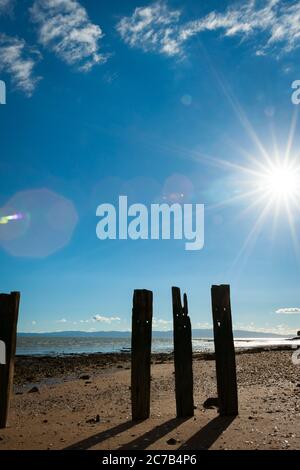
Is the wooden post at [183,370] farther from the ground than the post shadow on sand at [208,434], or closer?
farther from the ground

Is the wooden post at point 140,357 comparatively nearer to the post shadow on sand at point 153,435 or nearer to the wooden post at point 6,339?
the post shadow on sand at point 153,435

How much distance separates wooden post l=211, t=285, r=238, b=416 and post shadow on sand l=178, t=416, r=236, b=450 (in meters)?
0.34

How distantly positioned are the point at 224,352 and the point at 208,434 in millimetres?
2155

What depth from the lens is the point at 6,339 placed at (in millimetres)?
9414

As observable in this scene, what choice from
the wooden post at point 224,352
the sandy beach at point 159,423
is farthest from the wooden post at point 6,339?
the wooden post at point 224,352

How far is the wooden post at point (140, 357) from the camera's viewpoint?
973 centimetres

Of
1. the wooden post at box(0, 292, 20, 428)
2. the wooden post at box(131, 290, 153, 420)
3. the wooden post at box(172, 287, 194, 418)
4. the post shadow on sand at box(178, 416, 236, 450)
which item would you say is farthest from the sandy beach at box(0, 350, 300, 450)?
the wooden post at box(0, 292, 20, 428)

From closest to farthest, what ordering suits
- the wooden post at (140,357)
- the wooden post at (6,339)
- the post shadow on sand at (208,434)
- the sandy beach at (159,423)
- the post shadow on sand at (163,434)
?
the post shadow on sand at (208,434) → the post shadow on sand at (163,434) → the sandy beach at (159,423) → the wooden post at (6,339) → the wooden post at (140,357)

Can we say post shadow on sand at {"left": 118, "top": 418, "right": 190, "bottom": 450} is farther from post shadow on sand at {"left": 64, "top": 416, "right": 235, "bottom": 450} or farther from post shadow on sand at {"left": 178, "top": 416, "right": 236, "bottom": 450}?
post shadow on sand at {"left": 178, "top": 416, "right": 236, "bottom": 450}

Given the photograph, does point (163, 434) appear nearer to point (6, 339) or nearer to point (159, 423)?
point (159, 423)

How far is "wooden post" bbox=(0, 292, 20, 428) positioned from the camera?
9414 millimetres

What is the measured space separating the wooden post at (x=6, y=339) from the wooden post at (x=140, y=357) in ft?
8.71
